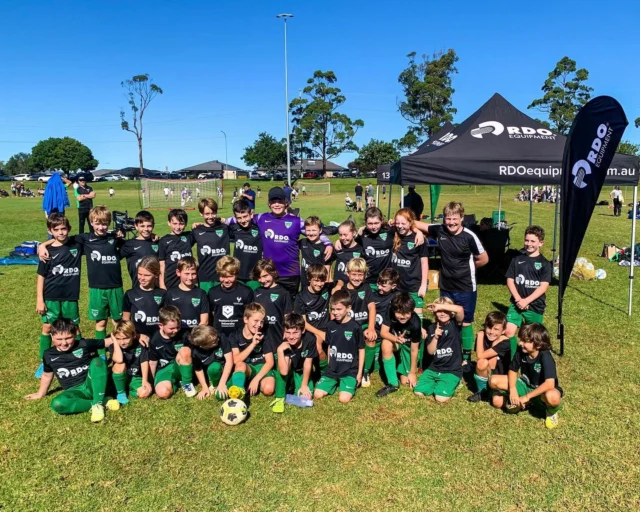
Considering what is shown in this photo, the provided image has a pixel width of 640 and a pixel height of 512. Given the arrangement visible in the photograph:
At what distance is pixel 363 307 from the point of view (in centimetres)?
531

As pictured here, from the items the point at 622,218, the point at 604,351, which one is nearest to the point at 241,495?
the point at 604,351

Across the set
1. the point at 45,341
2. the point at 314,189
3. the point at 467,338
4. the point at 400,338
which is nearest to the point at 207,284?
the point at 45,341

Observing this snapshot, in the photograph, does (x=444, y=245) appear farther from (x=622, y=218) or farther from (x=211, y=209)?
(x=622, y=218)

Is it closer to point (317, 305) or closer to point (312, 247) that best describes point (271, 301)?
point (317, 305)

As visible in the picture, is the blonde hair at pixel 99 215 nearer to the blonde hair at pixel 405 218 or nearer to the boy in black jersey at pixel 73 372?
Answer: the boy in black jersey at pixel 73 372

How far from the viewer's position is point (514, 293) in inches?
229

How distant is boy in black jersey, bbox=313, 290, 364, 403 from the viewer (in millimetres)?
4992

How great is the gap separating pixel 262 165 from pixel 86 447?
279ft

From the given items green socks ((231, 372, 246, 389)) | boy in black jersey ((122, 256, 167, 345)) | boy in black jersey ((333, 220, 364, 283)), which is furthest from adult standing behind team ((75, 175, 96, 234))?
green socks ((231, 372, 246, 389))

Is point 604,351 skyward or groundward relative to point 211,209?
groundward

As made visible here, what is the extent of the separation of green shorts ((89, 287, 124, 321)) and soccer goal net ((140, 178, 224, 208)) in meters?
27.7

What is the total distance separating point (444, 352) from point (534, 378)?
0.93 meters

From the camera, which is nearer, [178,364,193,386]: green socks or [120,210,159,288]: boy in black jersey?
[178,364,193,386]: green socks

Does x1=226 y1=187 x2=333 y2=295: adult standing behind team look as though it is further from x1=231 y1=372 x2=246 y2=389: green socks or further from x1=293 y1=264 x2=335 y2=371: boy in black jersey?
x1=231 y1=372 x2=246 y2=389: green socks
